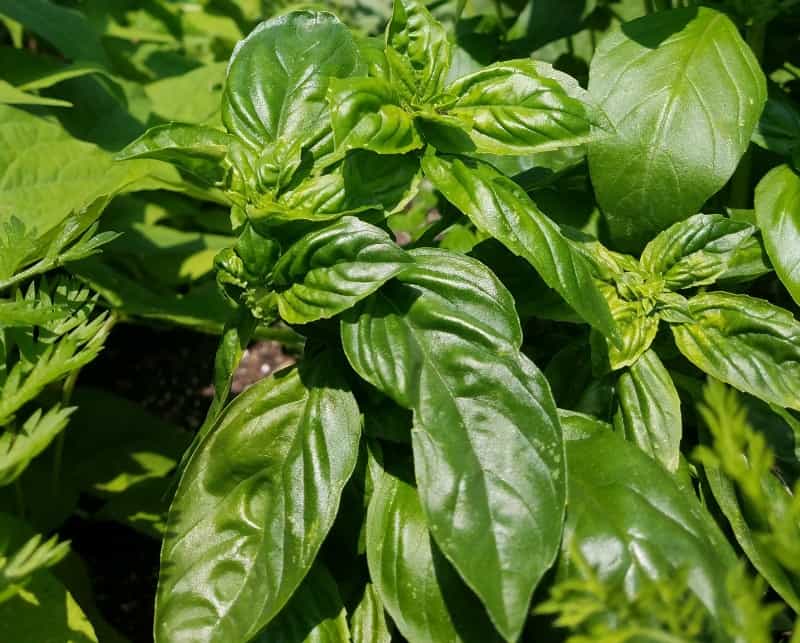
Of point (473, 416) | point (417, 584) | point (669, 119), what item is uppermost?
point (669, 119)

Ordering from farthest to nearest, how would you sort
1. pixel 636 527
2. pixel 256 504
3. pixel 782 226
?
pixel 782 226 → pixel 256 504 → pixel 636 527

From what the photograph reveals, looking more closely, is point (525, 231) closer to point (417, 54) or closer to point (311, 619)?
point (417, 54)

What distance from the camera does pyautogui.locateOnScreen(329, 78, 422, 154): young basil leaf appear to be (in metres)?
0.89

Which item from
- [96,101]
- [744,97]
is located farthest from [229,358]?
[96,101]

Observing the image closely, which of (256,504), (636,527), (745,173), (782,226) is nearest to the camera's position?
(636,527)

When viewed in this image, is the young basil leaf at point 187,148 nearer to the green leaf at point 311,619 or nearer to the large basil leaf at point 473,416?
the large basil leaf at point 473,416

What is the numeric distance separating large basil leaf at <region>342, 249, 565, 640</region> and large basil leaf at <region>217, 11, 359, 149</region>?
0.76ft

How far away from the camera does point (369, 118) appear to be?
91 centimetres

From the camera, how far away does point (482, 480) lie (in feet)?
2.74

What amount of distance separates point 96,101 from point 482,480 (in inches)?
47.7

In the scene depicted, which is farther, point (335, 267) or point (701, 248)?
point (701, 248)

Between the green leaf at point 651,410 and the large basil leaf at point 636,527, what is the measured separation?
0.21 ft

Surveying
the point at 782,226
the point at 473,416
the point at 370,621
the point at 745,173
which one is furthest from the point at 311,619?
the point at 745,173

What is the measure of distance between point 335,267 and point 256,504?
26cm
